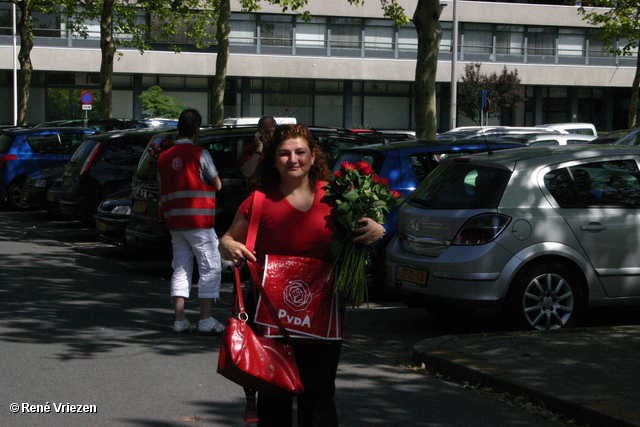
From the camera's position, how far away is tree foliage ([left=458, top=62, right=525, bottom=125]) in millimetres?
49438

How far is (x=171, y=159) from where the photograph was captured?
7.66m

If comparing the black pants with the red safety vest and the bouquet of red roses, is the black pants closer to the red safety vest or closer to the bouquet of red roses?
the bouquet of red roses

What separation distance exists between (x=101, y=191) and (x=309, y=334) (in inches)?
444

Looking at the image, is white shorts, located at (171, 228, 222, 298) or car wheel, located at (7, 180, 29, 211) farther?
car wheel, located at (7, 180, 29, 211)

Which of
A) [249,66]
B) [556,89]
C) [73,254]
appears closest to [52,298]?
[73,254]

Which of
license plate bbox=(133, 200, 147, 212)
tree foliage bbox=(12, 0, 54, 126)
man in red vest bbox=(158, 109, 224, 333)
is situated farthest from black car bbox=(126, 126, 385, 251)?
tree foliage bbox=(12, 0, 54, 126)

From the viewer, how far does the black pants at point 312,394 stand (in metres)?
3.94

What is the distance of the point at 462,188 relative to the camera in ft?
25.3

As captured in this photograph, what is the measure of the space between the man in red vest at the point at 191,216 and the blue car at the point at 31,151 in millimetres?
11847

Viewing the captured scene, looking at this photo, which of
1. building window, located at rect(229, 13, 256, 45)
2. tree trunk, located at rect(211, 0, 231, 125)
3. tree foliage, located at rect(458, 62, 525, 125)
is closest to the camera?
tree trunk, located at rect(211, 0, 231, 125)

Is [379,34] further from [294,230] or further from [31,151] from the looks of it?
[294,230]

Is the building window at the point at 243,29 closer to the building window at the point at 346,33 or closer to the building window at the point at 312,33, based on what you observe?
the building window at the point at 312,33

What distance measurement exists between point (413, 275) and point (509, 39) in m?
47.7

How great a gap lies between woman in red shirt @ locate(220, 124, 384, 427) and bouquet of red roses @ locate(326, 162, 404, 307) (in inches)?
2.1
